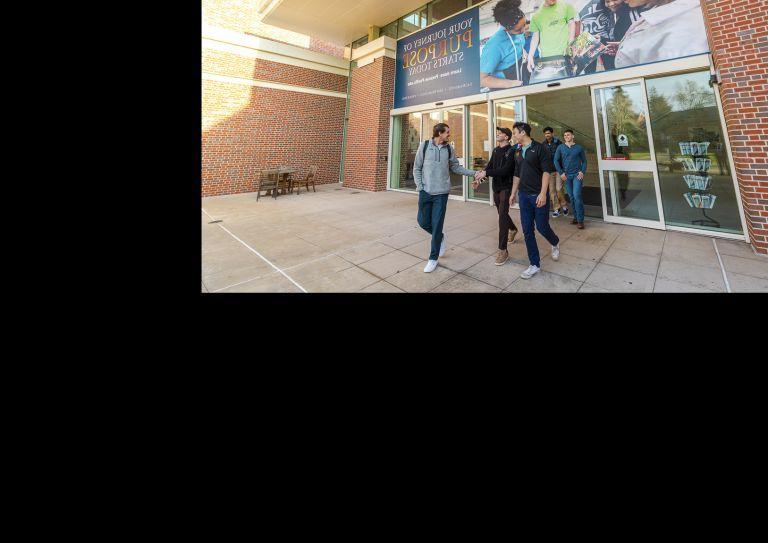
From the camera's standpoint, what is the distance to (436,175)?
4.01 meters

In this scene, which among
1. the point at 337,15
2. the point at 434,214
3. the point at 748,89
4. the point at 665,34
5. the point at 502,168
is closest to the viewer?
the point at 434,214

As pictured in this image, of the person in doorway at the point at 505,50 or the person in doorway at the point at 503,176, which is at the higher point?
the person in doorway at the point at 505,50

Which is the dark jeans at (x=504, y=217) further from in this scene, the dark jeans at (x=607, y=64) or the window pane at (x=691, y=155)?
the dark jeans at (x=607, y=64)

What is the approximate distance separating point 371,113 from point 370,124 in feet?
1.28

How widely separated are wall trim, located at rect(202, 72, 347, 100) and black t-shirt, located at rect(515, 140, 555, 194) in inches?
431

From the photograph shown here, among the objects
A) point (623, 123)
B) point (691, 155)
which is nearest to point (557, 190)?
point (623, 123)

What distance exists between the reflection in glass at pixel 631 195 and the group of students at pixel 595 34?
2.02 meters

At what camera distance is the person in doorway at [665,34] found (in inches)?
206

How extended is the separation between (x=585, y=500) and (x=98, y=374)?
7.86ft

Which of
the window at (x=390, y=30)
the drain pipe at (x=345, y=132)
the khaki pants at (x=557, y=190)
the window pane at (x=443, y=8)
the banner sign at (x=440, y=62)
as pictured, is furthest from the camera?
the drain pipe at (x=345, y=132)

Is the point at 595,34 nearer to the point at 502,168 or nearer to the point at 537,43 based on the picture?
the point at 537,43

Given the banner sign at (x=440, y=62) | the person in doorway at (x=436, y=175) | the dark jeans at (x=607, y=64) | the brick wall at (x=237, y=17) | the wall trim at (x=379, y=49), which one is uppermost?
the brick wall at (x=237, y=17)

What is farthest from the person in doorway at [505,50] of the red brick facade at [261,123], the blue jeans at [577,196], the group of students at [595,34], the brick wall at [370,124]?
the red brick facade at [261,123]

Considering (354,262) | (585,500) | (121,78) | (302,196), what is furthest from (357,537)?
(302,196)
